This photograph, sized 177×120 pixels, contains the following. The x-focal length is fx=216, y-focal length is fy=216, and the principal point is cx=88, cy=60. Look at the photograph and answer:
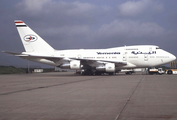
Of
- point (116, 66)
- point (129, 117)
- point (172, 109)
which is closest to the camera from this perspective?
point (129, 117)

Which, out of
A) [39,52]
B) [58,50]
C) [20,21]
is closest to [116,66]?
[58,50]

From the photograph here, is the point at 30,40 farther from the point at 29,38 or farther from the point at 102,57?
the point at 102,57

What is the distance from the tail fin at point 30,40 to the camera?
33906mm

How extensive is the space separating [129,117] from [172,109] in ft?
5.64

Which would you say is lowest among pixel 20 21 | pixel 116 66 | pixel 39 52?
pixel 116 66

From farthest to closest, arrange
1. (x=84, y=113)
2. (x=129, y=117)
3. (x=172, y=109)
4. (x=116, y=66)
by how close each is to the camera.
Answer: (x=116, y=66)
(x=172, y=109)
(x=84, y=113)
(x=129, y=117)

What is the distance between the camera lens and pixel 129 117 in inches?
213

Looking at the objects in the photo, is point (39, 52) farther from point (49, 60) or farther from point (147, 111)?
point (147, 111)

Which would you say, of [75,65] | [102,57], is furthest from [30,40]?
[102,57]

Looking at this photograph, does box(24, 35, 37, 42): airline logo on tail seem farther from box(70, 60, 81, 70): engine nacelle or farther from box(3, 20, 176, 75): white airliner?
box(70, 60, 81, 70): engine nacelle

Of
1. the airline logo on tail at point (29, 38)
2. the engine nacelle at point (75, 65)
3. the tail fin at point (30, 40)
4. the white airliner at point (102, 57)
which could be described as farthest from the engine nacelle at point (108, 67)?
the airline logo on tail at point (29, 38)

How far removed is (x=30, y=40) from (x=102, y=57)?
11.7 meters

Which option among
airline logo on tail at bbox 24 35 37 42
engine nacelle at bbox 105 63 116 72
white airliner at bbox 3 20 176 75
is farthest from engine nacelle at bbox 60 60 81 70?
airline logo on tail at bbox 24 35 37 42

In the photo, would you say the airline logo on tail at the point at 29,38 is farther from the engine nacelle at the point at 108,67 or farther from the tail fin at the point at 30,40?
the engine nacelle at the point at 108,67
